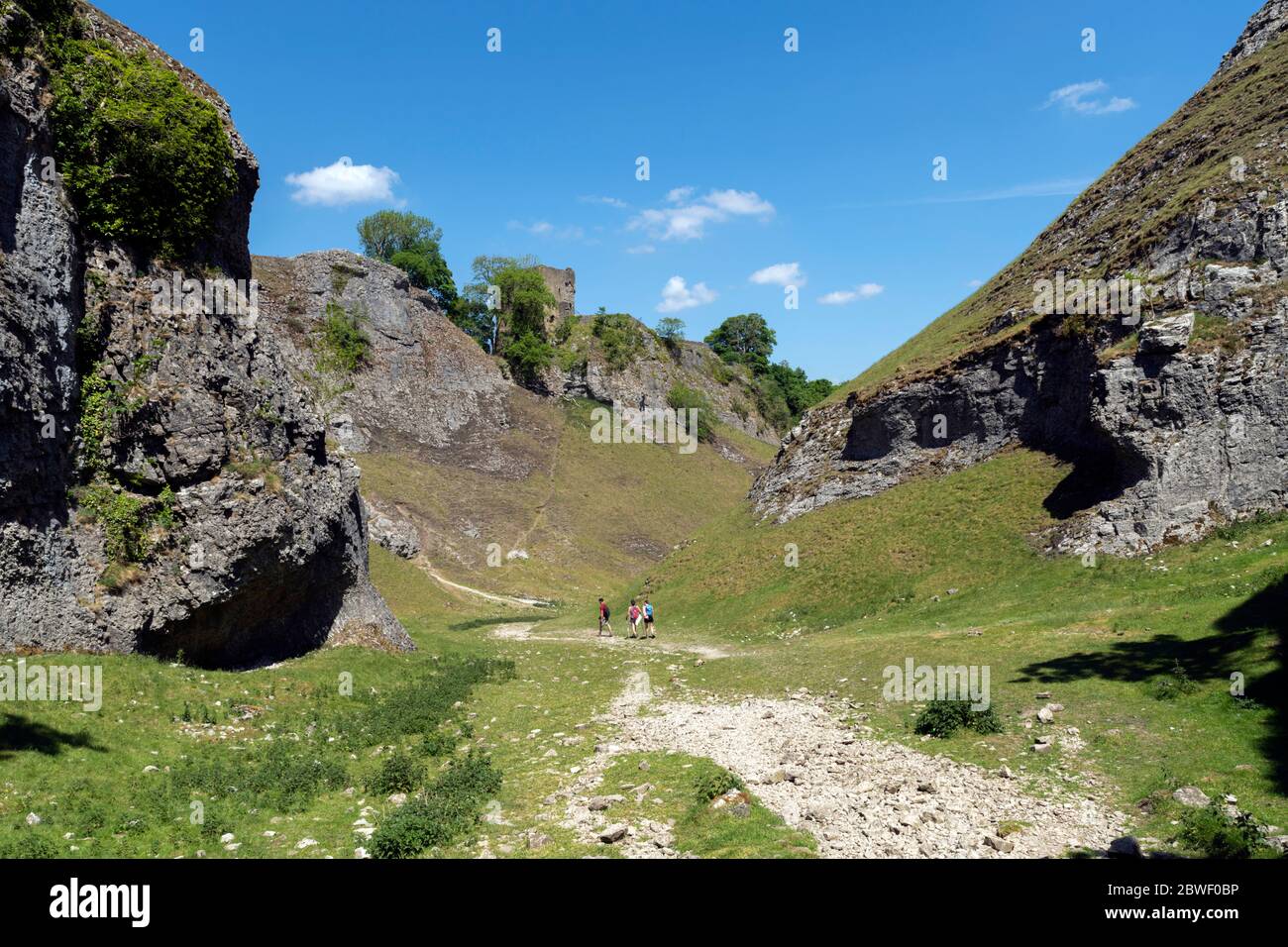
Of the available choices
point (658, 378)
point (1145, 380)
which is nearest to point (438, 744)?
point (1145, 380)

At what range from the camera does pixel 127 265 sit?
897 inches

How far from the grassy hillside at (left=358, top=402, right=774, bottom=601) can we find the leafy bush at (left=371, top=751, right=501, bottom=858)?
49435mm

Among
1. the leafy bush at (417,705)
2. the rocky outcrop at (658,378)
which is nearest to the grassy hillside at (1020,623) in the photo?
the leafy bush at (417,705)

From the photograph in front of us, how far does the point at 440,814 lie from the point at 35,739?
807 cm

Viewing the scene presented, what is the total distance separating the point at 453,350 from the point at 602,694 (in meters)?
77.4

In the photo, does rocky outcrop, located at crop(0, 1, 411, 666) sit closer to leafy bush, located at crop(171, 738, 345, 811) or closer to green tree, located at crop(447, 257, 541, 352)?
leafy bush, located at crop(171, 738, 345, 811)

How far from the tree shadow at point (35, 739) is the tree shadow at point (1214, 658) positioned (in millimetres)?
20956

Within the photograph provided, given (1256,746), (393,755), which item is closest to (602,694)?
(393,755)

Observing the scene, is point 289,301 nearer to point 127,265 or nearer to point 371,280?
point 371,280

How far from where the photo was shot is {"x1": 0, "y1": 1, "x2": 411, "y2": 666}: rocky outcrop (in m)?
18.0

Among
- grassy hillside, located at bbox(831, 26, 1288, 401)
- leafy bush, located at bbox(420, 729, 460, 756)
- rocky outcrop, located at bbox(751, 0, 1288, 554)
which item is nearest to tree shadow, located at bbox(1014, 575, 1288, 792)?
rocky outcrop, located at bbox(751, 0, 1288, 554)

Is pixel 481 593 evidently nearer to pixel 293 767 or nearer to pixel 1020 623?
pixel 1020 623
